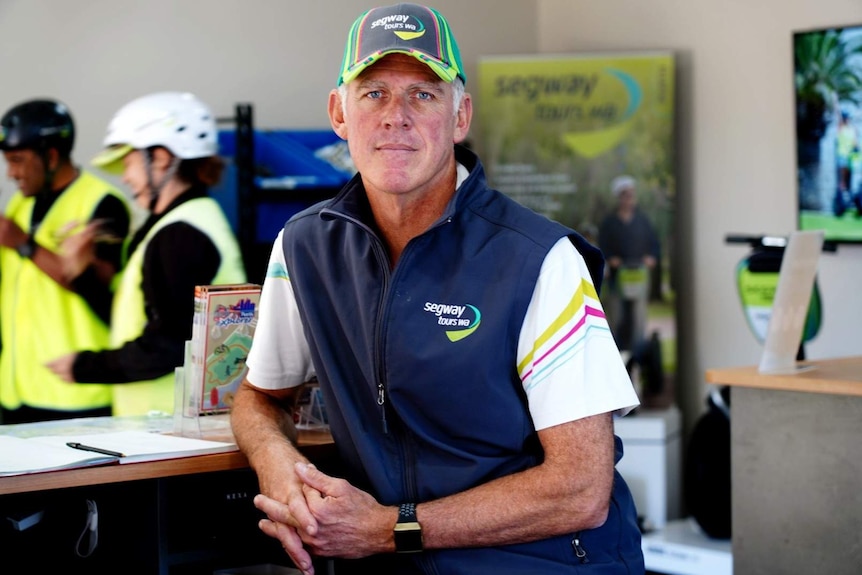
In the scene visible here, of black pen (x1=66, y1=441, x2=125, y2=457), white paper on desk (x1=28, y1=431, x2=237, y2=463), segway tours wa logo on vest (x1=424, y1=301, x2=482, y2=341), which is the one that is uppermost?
segway tours wa logo on vest (x1=424, y1=301, x2=482, y2=341)

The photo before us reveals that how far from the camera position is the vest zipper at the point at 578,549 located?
177 cm

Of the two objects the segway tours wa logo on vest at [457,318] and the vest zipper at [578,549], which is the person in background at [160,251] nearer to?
the segway tours wa logo on vest at [457,318]

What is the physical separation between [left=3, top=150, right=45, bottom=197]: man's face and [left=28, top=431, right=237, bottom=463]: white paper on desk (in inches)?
95.1

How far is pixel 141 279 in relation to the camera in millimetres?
A: 3666

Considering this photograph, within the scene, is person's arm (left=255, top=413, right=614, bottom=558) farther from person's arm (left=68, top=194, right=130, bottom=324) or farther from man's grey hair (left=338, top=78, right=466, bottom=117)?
person's arm (left=68, top=194, right=130, bottom=324)

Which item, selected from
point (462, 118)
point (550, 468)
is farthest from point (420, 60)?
point (550, 468)

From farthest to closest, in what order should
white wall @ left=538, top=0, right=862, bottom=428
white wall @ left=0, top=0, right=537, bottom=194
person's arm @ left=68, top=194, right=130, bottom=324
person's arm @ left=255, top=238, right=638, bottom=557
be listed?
1. white wall @ left=538, top=0, right=862, bottom=428
2. white wall @ left=0, top=0, right=537, bottom=194
3. person's arm @ left=68, top=194, right=130, bottom=324
4. person's arm @ left=255, top=238, right=638, bottom=557

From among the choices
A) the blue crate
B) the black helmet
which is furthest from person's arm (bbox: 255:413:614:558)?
the blue crate

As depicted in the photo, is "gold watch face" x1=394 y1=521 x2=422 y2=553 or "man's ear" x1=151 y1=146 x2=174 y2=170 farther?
"man's ear" x1=151 y1=146 x2=174 y2=170

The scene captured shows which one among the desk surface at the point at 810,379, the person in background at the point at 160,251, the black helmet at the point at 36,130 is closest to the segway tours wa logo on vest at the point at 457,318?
the desk surface at the point at 810,379

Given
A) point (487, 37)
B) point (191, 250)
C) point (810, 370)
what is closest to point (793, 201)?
point (487, 37)

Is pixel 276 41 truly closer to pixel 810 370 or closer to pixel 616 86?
pixel 616 86

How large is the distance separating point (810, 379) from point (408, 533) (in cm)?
154

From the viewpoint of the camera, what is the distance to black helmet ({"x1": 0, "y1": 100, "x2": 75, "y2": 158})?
425 cm
